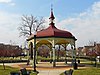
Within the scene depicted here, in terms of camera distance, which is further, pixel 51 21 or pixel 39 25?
pixel 39 25

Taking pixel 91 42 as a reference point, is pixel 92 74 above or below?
below

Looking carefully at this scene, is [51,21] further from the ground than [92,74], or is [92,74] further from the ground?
[51,21]

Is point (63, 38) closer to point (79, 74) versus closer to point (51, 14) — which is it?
point (51, 14)

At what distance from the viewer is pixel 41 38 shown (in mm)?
33656

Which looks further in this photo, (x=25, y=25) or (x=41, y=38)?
(x=25, y=25)

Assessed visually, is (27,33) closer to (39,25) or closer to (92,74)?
(39,25)

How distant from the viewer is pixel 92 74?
21.0 meters

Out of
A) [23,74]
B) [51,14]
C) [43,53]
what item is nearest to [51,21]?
[51,14]

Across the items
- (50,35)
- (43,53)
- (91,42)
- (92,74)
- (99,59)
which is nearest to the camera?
(92,74)

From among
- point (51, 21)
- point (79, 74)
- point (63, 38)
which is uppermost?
point (51, 21)

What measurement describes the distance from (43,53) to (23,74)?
63560mm

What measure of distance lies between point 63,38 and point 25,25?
30749 mm

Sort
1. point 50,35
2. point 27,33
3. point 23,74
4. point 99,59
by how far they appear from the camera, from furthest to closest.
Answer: point 27,33, point 99,59, point 50,35, point 23,74

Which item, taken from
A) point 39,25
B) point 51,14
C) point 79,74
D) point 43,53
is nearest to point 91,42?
point 43,53
